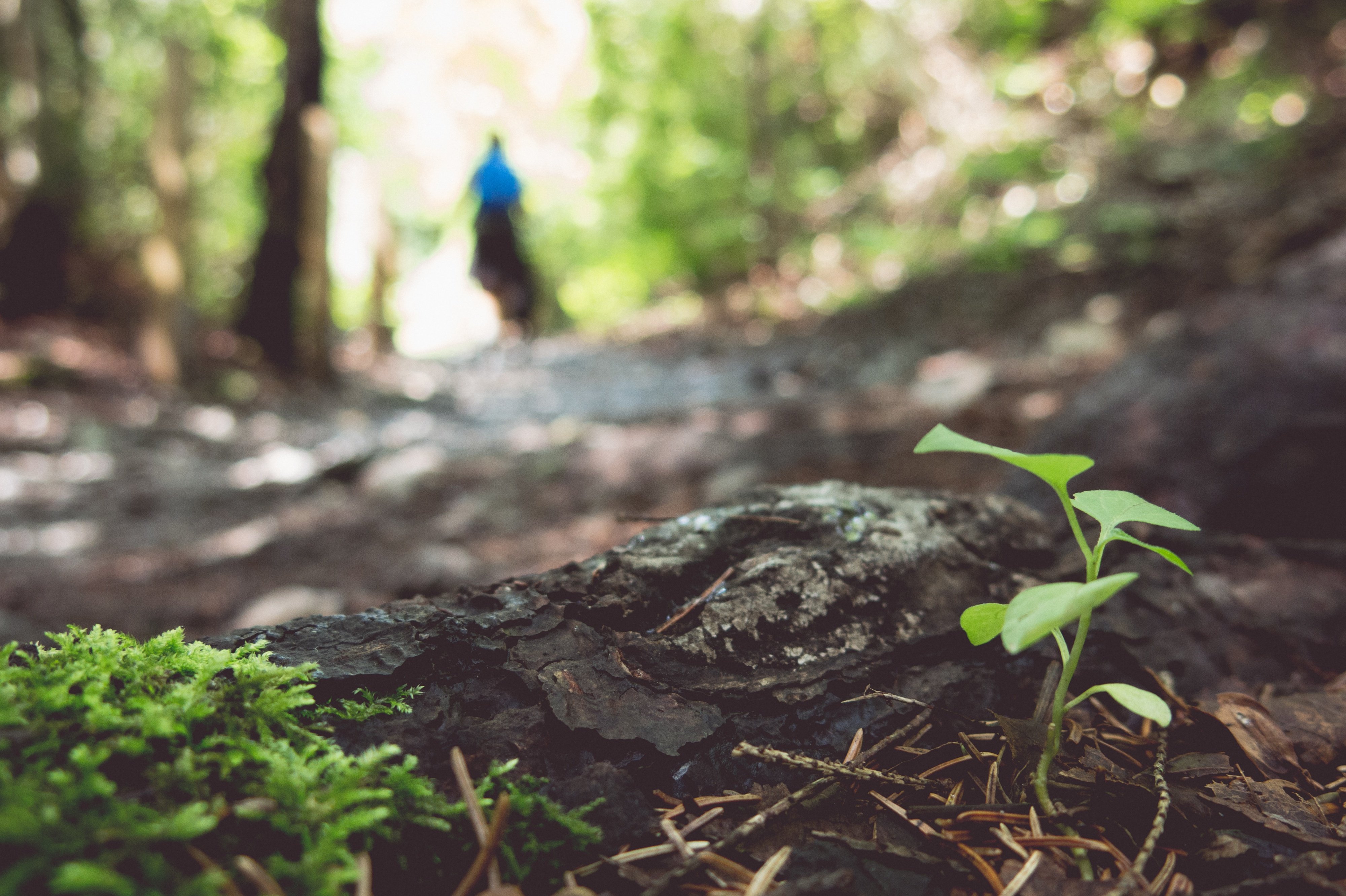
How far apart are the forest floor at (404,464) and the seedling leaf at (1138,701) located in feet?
2.46

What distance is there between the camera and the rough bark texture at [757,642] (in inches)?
33.6

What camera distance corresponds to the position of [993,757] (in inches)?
35.9

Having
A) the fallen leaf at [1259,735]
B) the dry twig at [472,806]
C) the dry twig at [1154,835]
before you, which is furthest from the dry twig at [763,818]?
the fallen leaf at [1259,735]

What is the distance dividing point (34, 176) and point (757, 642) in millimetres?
10790

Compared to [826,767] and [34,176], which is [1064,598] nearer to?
[826,767]

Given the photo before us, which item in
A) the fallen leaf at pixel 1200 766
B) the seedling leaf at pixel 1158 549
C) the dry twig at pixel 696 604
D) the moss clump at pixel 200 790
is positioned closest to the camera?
the moss clump at pixel 200 790

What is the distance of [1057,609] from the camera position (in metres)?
0.67

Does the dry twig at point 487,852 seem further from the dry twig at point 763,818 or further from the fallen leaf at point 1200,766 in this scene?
the fallen leaf at point 1200,766

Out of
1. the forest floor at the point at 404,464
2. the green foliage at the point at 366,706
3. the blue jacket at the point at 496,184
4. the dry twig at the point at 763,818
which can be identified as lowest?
the forest floor at the point at 404,464

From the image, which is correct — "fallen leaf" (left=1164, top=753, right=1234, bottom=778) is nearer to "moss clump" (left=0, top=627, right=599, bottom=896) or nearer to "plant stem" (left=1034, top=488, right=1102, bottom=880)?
"plant stem" (left=1034, top=488, right=1102, bottom=880)

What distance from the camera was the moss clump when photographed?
21.2 inches

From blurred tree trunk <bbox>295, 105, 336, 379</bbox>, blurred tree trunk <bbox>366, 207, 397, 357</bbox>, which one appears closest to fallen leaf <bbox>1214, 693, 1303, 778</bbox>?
blurred tree trunk <bbox>295, 105, 336, 379</bbox>

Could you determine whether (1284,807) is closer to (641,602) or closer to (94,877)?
(641,602)

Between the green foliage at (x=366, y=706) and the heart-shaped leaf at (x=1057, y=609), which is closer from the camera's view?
the heart-shaped leaf at (x=1057, y=609)
